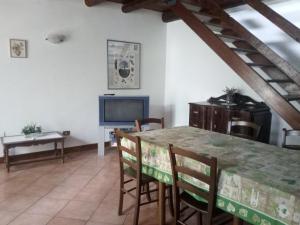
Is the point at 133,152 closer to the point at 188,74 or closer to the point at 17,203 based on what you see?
the point at 17,203

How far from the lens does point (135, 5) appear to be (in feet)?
14.6

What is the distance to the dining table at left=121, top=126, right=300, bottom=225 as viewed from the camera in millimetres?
1379

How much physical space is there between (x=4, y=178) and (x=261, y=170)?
3163 mm

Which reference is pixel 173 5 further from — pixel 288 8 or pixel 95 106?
pixel 95 106

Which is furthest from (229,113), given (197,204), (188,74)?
(197,204)

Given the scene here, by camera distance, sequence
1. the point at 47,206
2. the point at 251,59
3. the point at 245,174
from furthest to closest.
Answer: the point at 251,59 → the point at 47,206 → the point at 245,174

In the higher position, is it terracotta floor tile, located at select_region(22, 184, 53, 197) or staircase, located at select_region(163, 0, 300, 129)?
staircase, located at select_region(163, 0, 300, 129)

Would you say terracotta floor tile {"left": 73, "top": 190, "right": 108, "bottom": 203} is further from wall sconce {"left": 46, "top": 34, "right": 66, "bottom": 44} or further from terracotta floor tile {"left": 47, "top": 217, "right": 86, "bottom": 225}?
wall sconce {"left": 46, "top": 34, "right": 66, "bottom": 44}

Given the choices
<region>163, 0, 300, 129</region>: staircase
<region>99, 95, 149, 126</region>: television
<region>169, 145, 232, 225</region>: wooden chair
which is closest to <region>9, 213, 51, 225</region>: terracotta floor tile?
<region>169, 145, 232, 225</region>: wooden chair

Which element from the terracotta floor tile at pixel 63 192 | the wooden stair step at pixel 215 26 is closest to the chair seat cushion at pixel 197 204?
the terracotta floor tile at pixel 63 192

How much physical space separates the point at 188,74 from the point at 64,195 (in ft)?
10.5

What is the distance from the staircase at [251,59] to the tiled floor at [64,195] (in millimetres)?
1600

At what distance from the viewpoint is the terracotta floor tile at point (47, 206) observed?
8.52 feet

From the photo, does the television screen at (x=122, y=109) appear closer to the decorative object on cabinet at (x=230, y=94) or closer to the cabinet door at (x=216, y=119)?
the cabinet door at (x=216, y=119)
